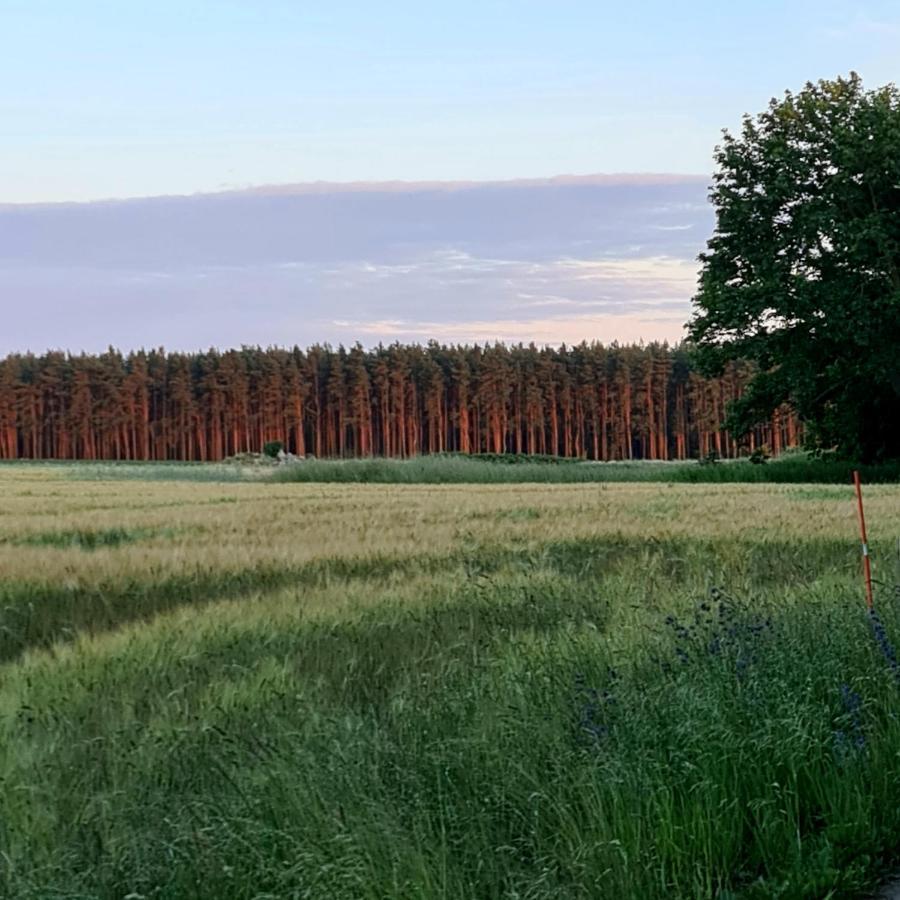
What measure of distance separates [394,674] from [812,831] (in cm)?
289

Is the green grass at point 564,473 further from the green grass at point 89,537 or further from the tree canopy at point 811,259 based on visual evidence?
the green grass at point 89,537

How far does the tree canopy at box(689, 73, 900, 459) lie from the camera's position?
3875 cm

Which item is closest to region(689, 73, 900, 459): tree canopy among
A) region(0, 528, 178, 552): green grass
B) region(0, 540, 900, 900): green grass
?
region(0, 528, 178, 552): green grass

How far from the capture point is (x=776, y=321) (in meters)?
→ 40.6

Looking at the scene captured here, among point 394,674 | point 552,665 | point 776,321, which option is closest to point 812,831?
point 552,665

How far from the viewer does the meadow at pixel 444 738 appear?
433cm

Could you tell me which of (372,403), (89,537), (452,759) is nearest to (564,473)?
(89,537)

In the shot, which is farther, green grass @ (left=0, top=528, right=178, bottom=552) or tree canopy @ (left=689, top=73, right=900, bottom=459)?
tree canopy @ (left=689, top=73, right=900, bottom=459)

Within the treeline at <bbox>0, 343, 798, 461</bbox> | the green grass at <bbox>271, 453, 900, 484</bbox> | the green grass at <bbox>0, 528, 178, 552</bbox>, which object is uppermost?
the treeline at <bbox>0, 343, 798, 461</bbox>

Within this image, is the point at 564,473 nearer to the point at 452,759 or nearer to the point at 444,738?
the point at 444,738

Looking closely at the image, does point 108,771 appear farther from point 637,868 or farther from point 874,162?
point 874,162

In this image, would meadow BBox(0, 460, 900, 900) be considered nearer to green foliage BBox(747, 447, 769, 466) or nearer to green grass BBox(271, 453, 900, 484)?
green grass BBox(271, 453, 900, 484)

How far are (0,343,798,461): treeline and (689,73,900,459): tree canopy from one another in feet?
243

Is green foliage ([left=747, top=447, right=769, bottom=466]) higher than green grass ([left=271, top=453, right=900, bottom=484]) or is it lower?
A: higher
